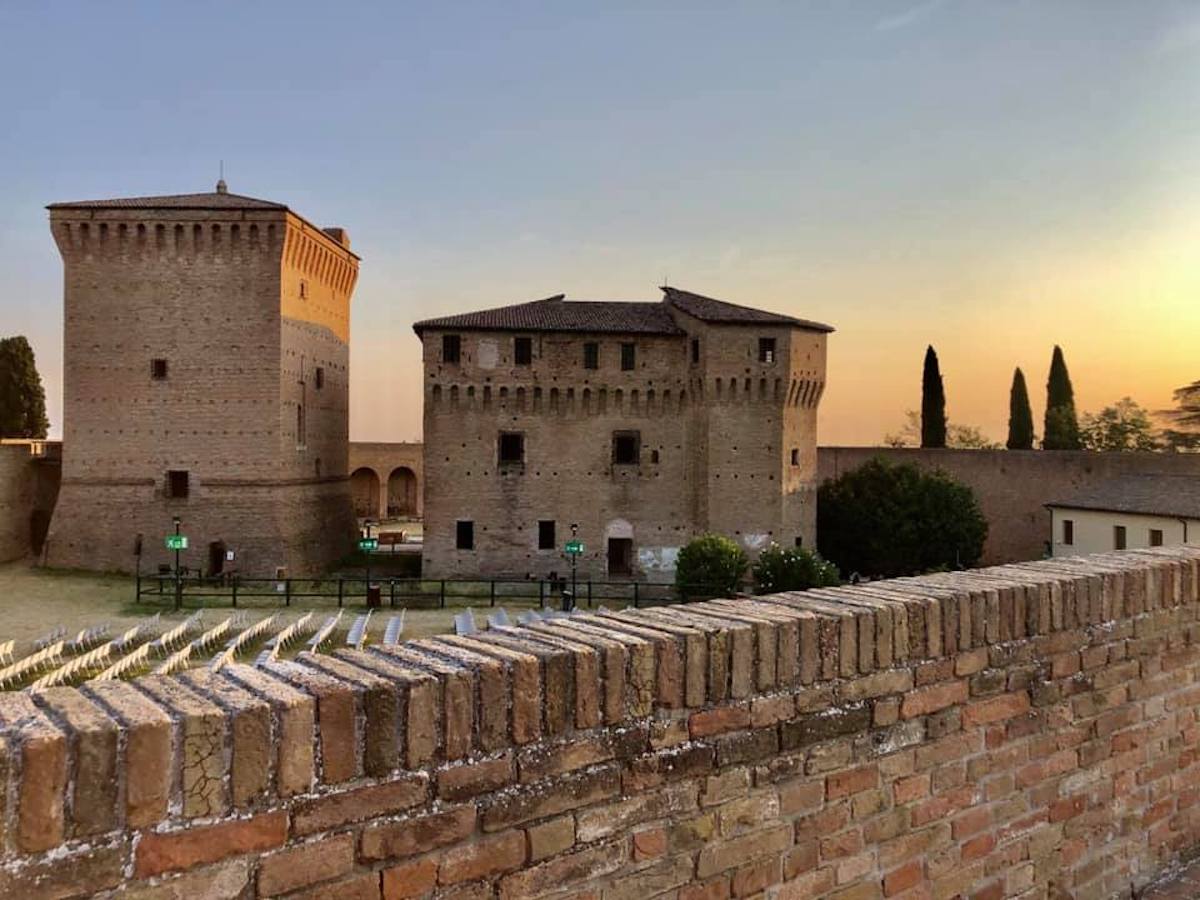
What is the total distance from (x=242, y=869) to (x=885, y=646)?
2.55 metres

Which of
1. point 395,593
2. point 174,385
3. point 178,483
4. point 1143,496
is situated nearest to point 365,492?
point 178,483

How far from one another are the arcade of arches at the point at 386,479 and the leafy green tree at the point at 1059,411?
107 feet

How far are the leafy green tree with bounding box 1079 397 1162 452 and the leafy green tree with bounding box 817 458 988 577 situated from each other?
26870 mm

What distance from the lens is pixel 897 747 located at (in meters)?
3.60

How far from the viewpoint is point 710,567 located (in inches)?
914

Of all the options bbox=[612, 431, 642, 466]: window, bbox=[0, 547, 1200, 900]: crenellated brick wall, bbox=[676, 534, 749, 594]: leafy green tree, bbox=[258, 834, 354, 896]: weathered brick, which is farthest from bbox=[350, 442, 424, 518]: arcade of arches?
bbox=[258, 834, 354, 896]: weathered brick

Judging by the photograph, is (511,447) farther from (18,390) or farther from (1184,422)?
(1184,422)

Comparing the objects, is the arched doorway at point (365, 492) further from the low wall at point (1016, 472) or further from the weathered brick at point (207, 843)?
Result: the weathered brick at point (207, 843)

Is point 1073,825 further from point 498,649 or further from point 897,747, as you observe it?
point 498,649

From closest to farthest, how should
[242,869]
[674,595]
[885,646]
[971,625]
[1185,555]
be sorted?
[242,869] < [885,646] < [971,625] < [1185,555] < [674,595]

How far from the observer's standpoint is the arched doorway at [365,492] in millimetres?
46688

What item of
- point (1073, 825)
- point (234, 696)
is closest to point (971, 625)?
point (1073, 825)

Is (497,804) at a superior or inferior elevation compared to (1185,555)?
inferior

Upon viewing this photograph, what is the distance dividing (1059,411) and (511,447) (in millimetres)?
30181
